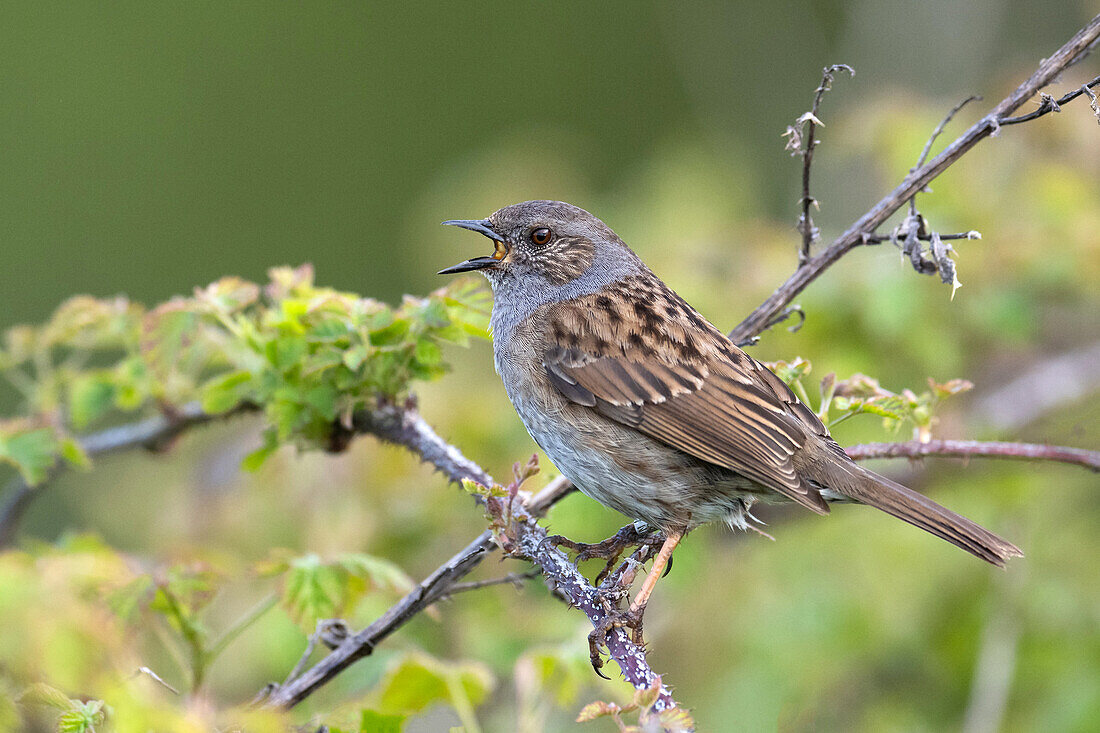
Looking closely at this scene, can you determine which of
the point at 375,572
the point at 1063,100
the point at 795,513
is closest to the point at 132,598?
the point at 375,572

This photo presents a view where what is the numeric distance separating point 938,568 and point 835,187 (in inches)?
78.3

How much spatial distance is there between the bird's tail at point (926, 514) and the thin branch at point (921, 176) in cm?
51

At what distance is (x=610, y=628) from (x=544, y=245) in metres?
1.82

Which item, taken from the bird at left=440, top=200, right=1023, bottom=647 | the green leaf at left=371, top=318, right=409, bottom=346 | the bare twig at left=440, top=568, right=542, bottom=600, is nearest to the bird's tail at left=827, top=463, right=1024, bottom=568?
the bird at left=440, top=200, right=1023, bottom=647

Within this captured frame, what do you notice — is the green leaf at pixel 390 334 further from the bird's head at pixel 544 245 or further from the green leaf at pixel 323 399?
the bird's head at pixel 544 245

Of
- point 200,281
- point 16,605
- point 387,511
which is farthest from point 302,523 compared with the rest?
point 200,281

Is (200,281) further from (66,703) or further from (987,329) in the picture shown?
(66,703)

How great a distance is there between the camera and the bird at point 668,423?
113 inches

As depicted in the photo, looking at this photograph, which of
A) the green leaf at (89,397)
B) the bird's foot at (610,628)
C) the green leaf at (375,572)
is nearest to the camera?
the bird's foot at (610,628)

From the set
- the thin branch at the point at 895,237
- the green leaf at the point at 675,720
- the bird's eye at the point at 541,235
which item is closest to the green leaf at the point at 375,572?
the green leaf at the point at 675,720

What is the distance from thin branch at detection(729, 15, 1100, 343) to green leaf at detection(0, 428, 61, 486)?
174cm

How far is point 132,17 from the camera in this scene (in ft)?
42.2

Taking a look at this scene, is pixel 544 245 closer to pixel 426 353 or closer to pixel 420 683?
pixel 426 353

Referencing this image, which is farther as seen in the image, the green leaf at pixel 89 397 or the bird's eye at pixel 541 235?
the bird's eye at pixel 541 235
